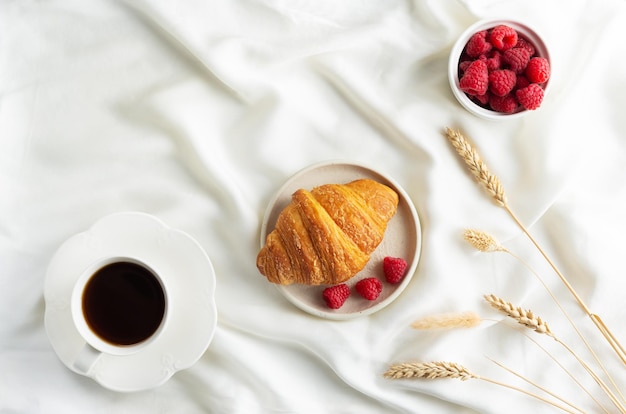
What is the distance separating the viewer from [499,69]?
72.0 inches

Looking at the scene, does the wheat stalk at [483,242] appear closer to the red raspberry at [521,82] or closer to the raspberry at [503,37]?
the red raspberry at [521,82]

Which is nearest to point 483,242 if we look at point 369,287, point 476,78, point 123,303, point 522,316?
point 522,316

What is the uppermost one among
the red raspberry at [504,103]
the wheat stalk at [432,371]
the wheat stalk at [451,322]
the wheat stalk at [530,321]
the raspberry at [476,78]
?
the raspberry at [476,78]

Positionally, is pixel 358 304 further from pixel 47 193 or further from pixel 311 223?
pixel 47 193

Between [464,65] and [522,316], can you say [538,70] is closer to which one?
[464,65]

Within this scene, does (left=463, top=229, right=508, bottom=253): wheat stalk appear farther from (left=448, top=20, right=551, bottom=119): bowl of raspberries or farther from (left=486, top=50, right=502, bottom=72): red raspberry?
(left=486, top=50, right=502, bottom=72): red raspberry

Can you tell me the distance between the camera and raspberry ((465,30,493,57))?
1.83 metres

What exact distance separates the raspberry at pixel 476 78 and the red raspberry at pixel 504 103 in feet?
0.16

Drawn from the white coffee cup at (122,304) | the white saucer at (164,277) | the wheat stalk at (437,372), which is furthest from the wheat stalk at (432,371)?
the white coffee cup at (122,304)

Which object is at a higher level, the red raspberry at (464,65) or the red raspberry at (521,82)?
the red raspberry at (521,82)

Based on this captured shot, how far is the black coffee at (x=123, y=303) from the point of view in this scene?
1.68 metres

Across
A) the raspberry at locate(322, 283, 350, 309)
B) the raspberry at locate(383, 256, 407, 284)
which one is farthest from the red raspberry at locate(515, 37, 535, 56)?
the raspberry at locate(322, 283, 350, 309)

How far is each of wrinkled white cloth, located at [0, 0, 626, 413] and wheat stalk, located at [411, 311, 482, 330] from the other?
3 cm

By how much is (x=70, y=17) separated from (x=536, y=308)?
60.6 inches
